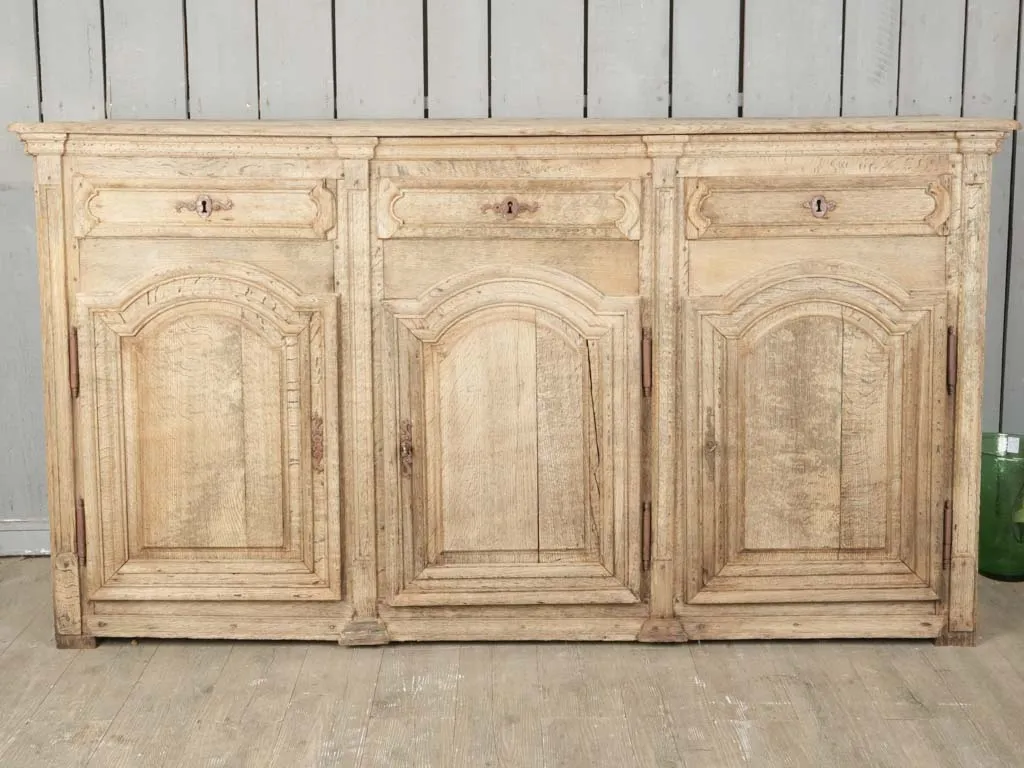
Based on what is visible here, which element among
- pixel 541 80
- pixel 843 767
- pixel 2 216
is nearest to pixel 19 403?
pixel 2 216

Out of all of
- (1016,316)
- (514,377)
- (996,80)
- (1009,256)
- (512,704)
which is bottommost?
(512,704)

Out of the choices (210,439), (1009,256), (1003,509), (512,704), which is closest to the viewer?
(512,704)

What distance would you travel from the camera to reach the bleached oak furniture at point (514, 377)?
243cm

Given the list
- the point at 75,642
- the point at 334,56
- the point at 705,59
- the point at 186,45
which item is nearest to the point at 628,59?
the point at 705,59

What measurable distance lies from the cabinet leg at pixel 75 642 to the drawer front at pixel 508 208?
1.09m

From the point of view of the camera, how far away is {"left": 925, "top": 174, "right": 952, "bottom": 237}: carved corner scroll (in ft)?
7.95

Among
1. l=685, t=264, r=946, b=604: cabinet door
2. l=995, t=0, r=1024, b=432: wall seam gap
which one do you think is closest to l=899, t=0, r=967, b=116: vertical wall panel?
l=995, t=0, r=1024, b=432: wall seam gap

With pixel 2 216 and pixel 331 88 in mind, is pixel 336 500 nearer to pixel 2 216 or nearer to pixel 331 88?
pixel 331 88

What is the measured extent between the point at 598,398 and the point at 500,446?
0.23 metres

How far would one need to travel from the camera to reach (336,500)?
2.52 m

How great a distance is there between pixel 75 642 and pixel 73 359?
624mm

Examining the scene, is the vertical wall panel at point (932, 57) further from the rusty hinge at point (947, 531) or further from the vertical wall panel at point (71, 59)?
the vertical wall panel at point (71, 59)

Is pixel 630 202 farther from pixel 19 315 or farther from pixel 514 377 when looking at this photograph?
pixel 19 315

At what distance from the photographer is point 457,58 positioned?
3.09m
